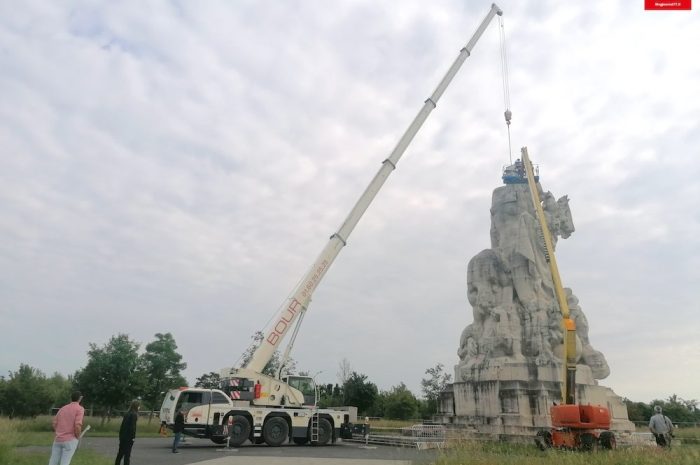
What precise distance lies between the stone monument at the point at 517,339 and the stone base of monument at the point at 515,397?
4 centimetres

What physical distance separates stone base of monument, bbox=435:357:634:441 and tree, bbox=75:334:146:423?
1712 centimetres

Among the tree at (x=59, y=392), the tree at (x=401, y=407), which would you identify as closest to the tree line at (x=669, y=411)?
the tree at (x=401, y=407)

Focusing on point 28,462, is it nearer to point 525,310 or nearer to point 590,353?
point 525,310

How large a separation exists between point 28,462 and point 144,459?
2.94m

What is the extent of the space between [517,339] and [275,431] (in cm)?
1265

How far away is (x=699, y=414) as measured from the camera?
49938 millimetres

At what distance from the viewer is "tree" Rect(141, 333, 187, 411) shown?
32.5 m

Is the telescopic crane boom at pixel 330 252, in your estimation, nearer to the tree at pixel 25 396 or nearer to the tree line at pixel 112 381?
the tree line at pixel 112 381

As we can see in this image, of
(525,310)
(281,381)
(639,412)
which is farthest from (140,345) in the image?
(639,412)

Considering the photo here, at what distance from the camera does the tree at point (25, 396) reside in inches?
1474

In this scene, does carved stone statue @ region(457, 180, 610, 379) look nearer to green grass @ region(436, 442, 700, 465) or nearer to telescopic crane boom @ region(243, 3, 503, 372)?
telescopic crane boom @ region(243, 3, 503, 372)

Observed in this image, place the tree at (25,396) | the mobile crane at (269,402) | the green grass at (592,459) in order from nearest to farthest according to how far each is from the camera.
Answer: the green grass at (592,459) → the mobile crane at (269,402) → the tree at (25,396)

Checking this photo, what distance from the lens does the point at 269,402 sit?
738 inches

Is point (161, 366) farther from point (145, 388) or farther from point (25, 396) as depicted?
point (25, 396)
